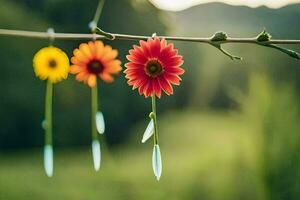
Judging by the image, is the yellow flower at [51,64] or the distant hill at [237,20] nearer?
the yellow flower at [51,64]

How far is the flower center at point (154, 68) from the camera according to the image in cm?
50

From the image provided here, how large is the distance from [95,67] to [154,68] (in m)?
0.06

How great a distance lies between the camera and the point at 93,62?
52 cm

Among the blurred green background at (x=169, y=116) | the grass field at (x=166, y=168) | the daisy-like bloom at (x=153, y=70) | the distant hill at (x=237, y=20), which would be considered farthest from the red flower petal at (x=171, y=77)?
the distant hill at (x=237, y=20)

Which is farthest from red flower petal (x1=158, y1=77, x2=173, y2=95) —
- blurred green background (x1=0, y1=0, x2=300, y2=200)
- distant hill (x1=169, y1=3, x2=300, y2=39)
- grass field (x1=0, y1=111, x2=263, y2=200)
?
distant hill (x1=169, y1=3, x2=300, y2=39)

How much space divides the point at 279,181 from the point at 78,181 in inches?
90.0

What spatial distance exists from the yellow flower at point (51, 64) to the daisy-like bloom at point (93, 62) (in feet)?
0.05

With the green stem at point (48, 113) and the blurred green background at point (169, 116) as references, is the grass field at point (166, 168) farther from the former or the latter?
the green stem at point (48, 113)

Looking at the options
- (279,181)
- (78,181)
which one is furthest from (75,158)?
(279,181)

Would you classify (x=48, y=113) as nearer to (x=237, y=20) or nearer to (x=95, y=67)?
(x=95, y=67)

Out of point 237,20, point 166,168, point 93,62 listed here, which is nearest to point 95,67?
point 93,62

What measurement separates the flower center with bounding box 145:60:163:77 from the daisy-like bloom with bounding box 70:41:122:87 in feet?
0.11

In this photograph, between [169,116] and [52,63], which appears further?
[169,116]

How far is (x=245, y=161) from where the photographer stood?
7.11 ft
